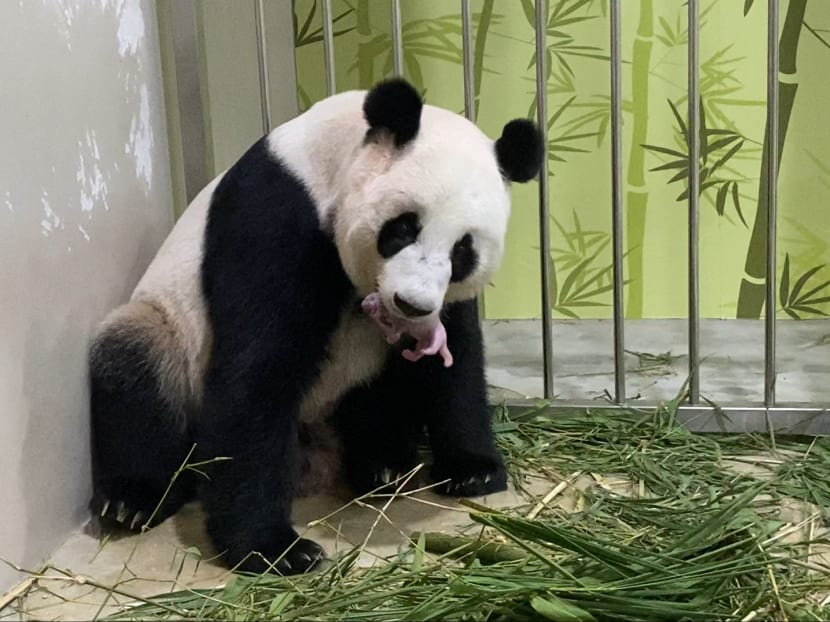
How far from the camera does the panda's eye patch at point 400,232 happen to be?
4.51 feet

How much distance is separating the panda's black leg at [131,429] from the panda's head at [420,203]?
43cm

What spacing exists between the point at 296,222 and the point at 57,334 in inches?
17.3

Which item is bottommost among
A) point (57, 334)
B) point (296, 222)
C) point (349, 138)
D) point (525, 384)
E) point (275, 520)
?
point (525, 384)

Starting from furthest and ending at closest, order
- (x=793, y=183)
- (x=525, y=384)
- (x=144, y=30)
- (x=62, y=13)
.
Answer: (x=793, y=183), (x=525, y=384), (x=144, y=30), (x=62, y=13)

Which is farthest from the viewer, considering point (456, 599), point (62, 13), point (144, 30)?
point (144, 30)

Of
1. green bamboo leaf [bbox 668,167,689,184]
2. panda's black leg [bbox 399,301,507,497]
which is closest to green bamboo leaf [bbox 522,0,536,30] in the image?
green bamboo leaf [bbox 668,167,689,184]

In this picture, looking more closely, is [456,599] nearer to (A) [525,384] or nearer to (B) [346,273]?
(B) [346,273]

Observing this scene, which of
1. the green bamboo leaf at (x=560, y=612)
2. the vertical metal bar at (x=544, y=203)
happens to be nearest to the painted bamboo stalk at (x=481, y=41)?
the vertical metal bar at (x=544, y=203)

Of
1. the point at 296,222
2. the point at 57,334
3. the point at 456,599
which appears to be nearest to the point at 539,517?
the point at 456,599

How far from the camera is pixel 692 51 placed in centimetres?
192

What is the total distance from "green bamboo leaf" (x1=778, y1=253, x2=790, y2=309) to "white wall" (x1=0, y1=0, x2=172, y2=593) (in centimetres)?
175

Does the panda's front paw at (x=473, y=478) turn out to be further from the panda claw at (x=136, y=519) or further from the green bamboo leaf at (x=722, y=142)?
the green bamboo leaf at (x=722, y=142)

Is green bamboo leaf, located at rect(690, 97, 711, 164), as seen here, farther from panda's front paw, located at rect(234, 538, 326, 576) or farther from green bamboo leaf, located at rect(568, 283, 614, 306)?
panda's front paw, located at rect(234, 538, 326, 576)

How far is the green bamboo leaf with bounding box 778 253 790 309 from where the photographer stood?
2.66 meters
